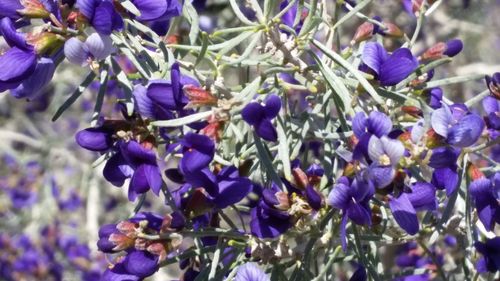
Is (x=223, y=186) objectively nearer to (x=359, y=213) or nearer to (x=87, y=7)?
(x=359, y=213)

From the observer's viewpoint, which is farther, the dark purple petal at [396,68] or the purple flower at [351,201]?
the dark purple petal at [396,68]

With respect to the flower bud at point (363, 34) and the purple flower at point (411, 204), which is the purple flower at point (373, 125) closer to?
the purple flower at point (411, 204)

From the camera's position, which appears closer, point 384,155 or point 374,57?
point 384,155

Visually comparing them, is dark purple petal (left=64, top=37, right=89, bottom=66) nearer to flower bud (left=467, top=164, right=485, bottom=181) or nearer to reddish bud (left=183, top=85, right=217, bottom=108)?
reddish bud (left=183, top=85, right=217, bottom=108)

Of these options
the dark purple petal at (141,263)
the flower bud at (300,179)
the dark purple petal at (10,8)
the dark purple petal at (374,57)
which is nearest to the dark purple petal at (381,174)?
the flower bud at (300,179)

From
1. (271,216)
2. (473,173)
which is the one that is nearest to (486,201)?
(473,173)
